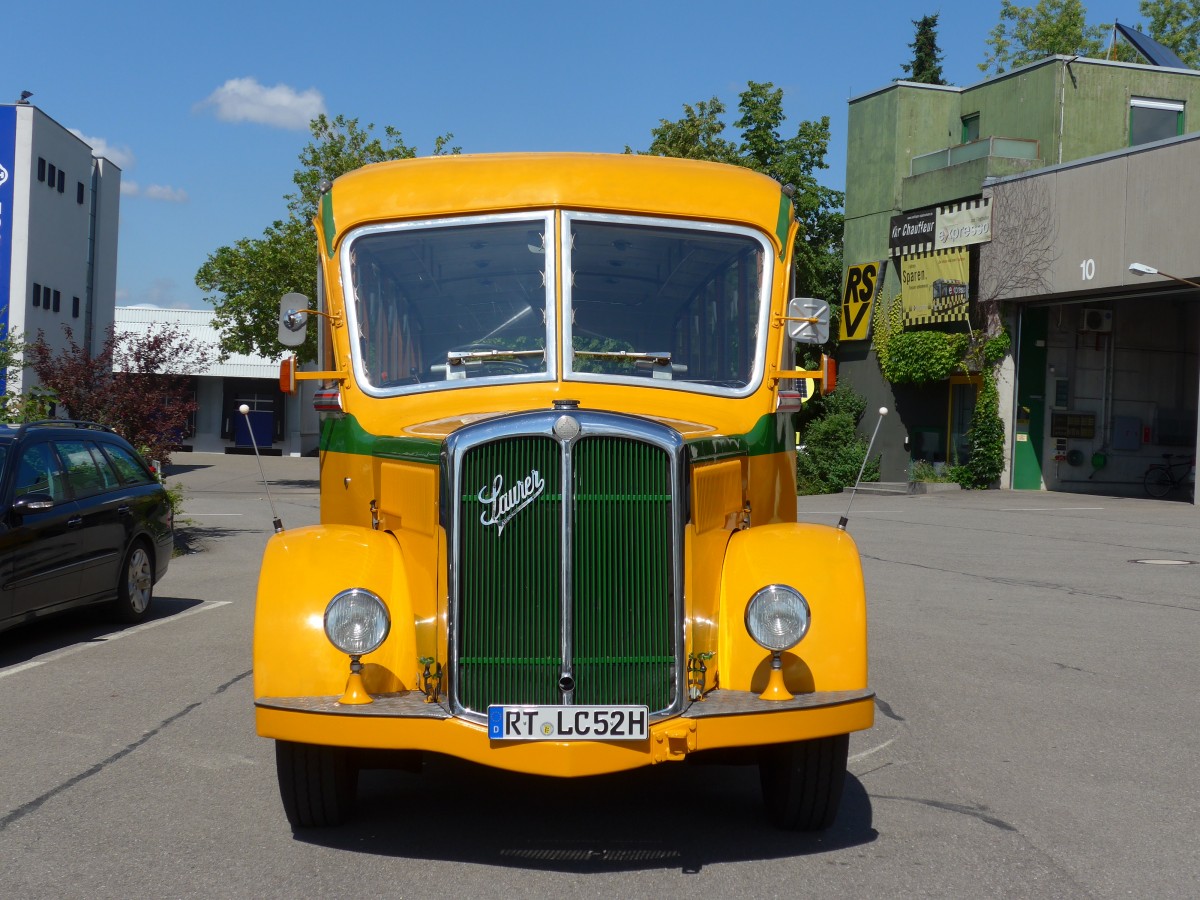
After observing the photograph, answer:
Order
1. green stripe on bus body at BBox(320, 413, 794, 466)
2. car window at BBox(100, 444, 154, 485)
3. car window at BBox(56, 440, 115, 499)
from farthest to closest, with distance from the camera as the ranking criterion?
1. car window at BBox(100, 444, 154, 485)
2. car window at BBox(56, 440, 115, 499)
3. green stripe on bus body at BBox(320, 413, 794, 466)

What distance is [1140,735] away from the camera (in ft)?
24.6

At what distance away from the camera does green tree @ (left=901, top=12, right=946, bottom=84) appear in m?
62.2

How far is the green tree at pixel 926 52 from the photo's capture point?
62250mm

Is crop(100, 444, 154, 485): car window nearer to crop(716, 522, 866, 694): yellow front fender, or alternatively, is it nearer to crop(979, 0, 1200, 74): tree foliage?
crop(716, 522, 866, 694): yellow front fender

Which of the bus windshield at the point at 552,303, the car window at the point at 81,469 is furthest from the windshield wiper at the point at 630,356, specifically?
the car window at the point at 81,469

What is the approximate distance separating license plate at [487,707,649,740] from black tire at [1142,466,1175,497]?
29.3 meters

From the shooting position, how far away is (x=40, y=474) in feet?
34.7

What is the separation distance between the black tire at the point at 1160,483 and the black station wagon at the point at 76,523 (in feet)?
82.1

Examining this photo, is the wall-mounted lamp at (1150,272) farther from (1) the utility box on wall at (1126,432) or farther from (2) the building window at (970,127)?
(2) the building window at (970,127)

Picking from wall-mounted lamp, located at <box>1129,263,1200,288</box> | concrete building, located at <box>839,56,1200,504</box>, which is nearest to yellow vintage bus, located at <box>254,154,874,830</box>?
wall-mounted lamp, located at <box>1129,263,1200,288</box>

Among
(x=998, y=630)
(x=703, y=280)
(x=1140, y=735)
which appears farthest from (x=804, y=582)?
(x=998, y=630)

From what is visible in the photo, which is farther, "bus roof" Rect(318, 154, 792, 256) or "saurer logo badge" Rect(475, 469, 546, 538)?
"bus roof" Rect(318, 154, 792, 256)

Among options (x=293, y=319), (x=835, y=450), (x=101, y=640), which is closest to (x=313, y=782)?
(x=293, y=319)

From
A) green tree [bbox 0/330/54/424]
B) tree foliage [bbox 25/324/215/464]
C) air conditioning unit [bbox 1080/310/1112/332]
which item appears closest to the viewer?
green tree [bbox 0/330/54/424]
